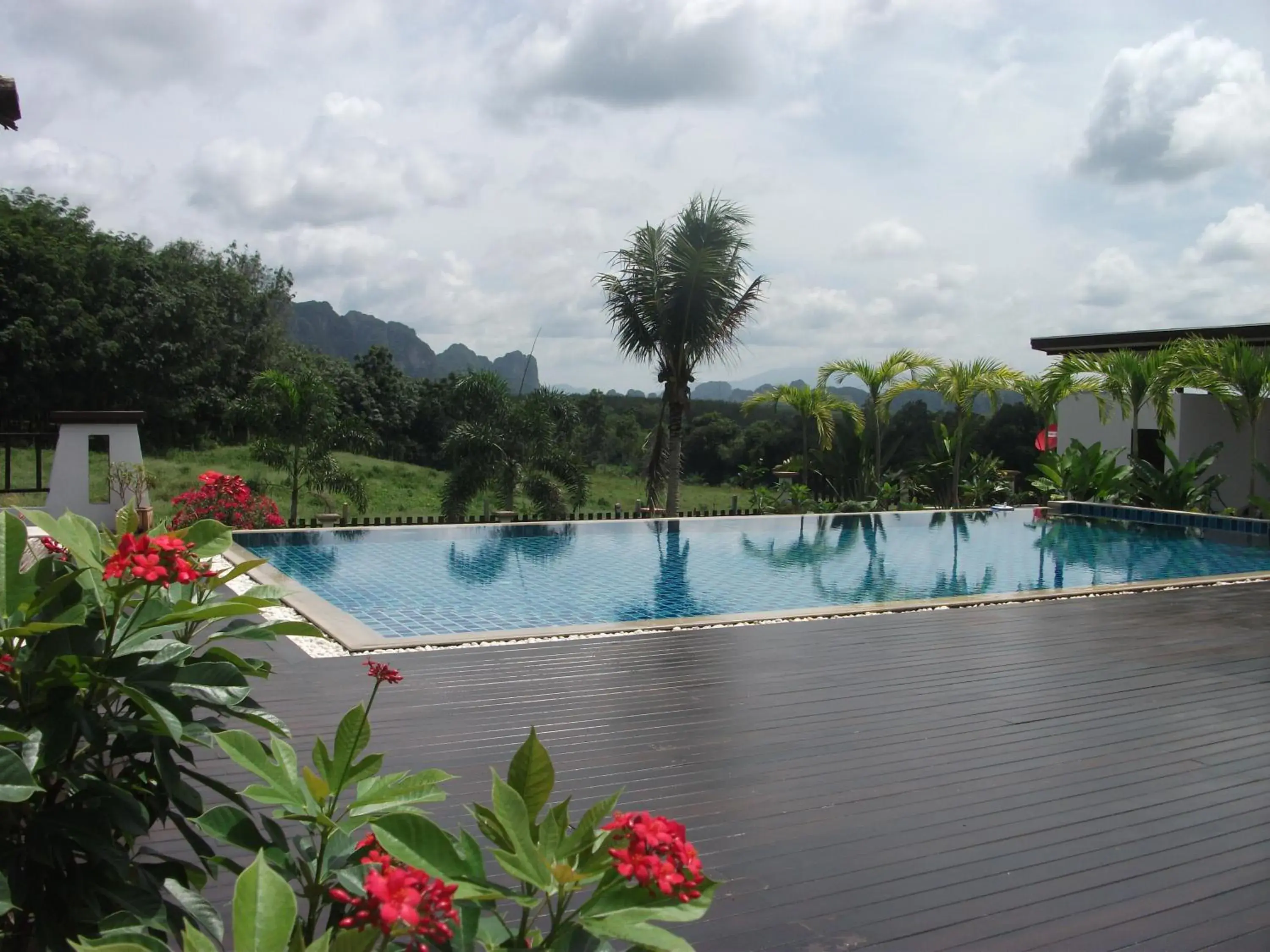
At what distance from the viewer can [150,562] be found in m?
1.49

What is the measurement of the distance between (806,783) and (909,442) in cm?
1617

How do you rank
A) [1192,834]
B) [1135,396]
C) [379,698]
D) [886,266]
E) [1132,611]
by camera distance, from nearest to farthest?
[1192,834]
[379,698]
[1132,611]
[1135,396]
[886,266]

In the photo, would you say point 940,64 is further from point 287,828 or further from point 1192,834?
point 287,828

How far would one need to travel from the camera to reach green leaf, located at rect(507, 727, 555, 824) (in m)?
1.42

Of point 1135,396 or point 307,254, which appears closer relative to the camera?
A: point 1135,396

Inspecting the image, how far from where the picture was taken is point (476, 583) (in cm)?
948

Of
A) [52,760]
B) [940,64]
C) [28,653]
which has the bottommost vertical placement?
[52,760]

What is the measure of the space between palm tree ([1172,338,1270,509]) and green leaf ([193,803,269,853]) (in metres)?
13.1

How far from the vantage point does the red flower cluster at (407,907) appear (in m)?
1.01

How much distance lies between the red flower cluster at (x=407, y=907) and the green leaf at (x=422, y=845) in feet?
0.25

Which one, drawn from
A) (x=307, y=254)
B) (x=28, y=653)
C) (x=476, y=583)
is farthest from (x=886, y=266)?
(x=28, y=653)

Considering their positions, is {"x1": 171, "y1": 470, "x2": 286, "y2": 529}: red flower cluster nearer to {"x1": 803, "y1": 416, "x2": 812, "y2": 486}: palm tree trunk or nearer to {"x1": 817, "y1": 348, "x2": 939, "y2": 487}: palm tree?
{"x1": 803, "y1": 416, "x2": 812, "y2": 486}: palm tree trunk

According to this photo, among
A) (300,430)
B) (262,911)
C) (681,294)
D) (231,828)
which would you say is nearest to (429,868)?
(262,911)

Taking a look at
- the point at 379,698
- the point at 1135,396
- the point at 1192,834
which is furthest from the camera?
the point at 1135,396
